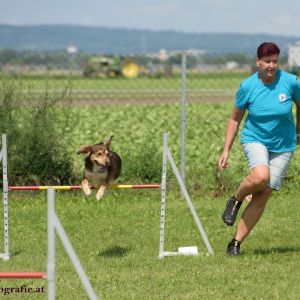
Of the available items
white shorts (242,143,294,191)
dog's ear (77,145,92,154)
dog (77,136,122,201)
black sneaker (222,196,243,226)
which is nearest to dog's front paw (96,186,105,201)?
dog (77,136,122,201)

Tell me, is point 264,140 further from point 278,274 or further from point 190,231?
point 190,231

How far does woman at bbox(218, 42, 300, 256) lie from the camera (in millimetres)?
7125

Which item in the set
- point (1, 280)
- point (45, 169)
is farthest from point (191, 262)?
point (45, 169)

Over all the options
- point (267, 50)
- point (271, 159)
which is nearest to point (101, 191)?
point (271, 159)

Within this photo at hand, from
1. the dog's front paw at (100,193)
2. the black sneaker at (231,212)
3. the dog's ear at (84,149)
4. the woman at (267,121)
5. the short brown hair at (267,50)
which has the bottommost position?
the black sneaker at (231,212)

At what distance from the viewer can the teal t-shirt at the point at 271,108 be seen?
23.5 ft

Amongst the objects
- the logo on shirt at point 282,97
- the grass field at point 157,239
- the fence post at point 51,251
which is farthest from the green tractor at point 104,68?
the fence post at point 51,251

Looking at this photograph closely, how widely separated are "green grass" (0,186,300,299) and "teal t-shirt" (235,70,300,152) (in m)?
1.13

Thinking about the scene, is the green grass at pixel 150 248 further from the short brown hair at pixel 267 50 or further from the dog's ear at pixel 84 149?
the short brown hair at pixel 267 50

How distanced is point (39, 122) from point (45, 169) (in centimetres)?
66

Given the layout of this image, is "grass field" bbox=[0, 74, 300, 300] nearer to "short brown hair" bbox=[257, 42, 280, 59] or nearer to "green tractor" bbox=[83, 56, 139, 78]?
"short brown hair" bbox=[257, 42, 280, 59]

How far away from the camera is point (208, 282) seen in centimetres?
654

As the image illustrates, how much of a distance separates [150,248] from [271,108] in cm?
201

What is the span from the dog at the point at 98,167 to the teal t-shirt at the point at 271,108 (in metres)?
1.44
